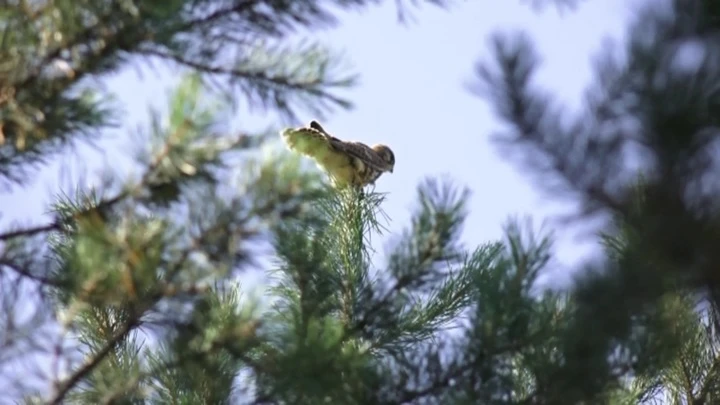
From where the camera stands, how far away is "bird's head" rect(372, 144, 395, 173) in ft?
21.3

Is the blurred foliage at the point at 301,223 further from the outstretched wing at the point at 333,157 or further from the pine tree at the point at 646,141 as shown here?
the outstretched wing at the point at 333,157

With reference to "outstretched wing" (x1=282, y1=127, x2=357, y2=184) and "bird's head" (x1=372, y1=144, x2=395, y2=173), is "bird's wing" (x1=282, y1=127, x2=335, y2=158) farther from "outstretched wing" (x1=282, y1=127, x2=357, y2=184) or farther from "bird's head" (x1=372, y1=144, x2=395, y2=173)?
"bird's head" (x1=372, y1=144, x2=395, y2=173)

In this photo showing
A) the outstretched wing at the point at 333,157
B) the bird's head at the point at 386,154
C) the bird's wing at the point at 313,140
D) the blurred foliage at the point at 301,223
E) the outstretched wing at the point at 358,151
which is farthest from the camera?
the bird's head at the point at 386,154

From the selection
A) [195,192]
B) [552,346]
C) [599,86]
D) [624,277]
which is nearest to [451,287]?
[552,346]

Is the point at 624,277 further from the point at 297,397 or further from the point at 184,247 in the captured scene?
the point at 184,247

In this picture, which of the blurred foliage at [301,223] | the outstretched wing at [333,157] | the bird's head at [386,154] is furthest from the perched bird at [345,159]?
the blurred foliage at [301,223]

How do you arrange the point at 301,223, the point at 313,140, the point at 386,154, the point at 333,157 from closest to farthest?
the point at 301,223
the point at 313,140
the point at 333,157
the point at 386,154

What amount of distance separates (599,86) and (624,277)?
414 millimetres

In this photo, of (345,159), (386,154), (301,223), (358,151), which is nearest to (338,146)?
(345,159)

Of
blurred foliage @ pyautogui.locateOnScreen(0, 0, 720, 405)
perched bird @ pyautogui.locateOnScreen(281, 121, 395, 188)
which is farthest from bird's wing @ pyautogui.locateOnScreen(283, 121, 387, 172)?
blurred foliage @ pyautogui.locateOnScreen(0, 0, 720, 405)

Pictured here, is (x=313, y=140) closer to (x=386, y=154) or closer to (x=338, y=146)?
(x=338, y=146)

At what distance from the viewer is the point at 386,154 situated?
266 inches

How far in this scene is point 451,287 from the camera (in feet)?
12.9

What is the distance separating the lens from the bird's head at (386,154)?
649 centimetres
